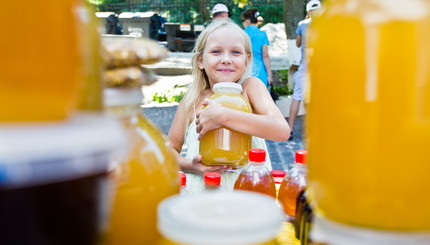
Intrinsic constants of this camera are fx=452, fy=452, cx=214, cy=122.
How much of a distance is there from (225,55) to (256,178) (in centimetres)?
96

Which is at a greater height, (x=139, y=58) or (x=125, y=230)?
(x=139, y=58)

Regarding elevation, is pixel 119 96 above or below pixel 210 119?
above

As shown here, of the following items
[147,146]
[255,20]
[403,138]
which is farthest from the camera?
[255,20]

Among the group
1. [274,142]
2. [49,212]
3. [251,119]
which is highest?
[49,212]

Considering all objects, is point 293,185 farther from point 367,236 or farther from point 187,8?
A: point 187,8

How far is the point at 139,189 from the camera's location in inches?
27.3

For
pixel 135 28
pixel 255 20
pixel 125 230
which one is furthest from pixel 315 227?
pixel 135 28

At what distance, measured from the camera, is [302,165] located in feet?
4.30

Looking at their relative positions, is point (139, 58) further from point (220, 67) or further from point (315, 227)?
point (220, 67)

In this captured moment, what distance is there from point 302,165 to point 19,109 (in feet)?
3.27

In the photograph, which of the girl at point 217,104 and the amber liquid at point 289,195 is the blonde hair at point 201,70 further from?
the amber liquid at point 289,195

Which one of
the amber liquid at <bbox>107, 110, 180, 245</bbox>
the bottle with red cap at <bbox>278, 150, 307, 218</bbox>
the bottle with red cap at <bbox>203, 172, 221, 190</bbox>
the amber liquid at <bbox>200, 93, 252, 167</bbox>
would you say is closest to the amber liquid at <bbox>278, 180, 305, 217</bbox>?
the bottle with red cap at <bbox>278, 150, 307, 218</bbox>

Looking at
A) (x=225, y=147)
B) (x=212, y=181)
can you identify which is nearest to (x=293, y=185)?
(x=212, y=181)

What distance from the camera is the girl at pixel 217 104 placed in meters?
1.81
